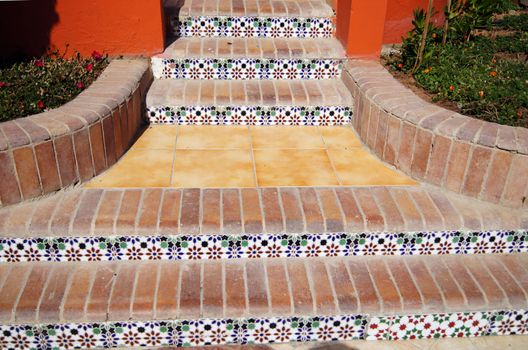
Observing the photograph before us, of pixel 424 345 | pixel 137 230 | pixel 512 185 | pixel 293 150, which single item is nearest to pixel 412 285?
pixel 424 345

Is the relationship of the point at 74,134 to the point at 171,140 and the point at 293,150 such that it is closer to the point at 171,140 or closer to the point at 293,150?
the point at 171,140

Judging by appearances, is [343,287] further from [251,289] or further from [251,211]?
[251,211]

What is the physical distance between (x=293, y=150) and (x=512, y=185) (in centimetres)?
176

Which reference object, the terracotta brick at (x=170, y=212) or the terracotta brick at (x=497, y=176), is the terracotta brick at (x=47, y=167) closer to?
the terracotta brick at (x=170, y=212)

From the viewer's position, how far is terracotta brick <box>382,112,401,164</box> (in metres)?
4.16

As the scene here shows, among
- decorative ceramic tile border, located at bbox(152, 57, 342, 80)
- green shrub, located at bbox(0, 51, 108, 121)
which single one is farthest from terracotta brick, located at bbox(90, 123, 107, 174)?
decorative ceramic tile border, located at bbox(152, 57, 342, 80)

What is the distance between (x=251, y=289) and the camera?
136 inches

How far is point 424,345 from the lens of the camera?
11.6 feet

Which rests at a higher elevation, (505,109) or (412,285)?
(505,109)

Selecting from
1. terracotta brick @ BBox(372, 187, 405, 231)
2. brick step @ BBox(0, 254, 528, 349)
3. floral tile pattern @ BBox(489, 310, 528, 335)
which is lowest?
floral tile pattern @ BBox(489, 310, 528, 335)

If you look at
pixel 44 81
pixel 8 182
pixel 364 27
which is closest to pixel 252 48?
pixel 364 27

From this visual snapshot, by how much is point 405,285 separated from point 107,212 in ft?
6.94

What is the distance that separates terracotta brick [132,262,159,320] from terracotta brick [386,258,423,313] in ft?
5.39

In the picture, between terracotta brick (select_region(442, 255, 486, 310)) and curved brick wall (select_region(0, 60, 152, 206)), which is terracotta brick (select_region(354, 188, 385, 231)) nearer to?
terracotta brick (select_region(442, 255, 486, 310))
